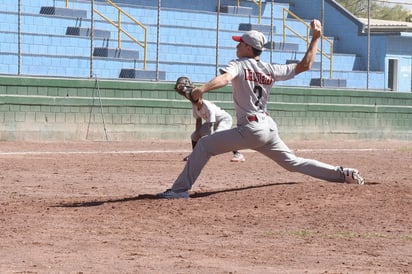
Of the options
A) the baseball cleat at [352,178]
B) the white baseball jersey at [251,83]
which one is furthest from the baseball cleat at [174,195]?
the baseball cleat at [352,178]

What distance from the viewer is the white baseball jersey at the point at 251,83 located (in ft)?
37.9

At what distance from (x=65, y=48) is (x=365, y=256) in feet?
68.9

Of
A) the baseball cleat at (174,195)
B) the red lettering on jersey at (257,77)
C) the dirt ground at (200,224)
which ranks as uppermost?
the red lettering on jersey at (257,77)

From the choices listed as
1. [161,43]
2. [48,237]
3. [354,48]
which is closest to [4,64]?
[161,43]

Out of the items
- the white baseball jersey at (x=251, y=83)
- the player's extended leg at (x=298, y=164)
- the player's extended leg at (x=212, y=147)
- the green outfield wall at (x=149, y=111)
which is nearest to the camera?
the white baseball jersey at (x=251, y=83)

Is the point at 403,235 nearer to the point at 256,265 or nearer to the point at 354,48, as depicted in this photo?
the point at 256,265

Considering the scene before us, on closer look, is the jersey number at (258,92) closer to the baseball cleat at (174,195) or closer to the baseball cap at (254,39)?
the baseball cap at (254,39)

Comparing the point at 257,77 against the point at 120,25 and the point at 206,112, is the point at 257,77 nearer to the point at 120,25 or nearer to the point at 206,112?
the point at 206,112

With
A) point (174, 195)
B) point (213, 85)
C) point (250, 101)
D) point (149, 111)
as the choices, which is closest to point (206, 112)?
point (174, 195)

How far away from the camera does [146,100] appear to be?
26.4 metres

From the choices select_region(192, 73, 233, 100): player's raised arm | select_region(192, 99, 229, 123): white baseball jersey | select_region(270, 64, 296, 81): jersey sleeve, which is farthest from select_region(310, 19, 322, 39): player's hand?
select_region(192, 99, 229, 123): white baseball jersey

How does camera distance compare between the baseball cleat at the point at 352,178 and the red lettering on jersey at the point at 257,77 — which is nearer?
the red lettering on jersey at the point at 257,77

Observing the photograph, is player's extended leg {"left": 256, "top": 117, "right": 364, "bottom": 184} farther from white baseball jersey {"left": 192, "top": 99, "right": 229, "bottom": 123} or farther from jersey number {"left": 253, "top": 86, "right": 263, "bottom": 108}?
white baseball jersey {"left": 192, "top": 99, "right": 229, "bottom": 123}

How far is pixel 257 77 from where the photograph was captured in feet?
38.1
